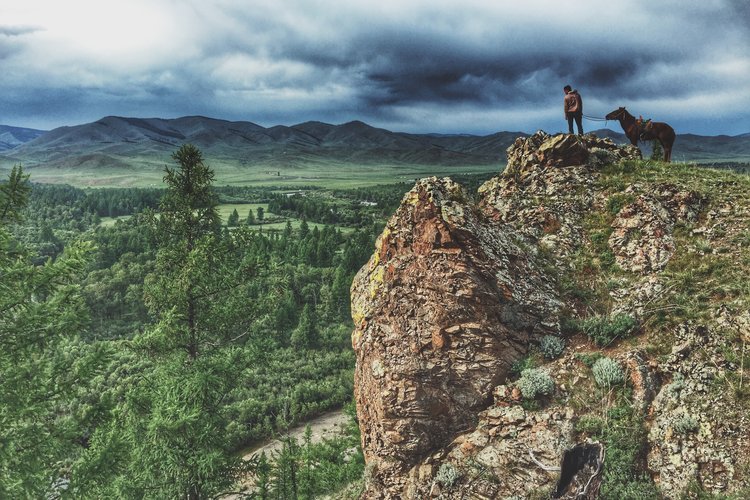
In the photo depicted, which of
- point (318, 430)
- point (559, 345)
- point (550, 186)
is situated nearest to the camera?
point (559, 345)

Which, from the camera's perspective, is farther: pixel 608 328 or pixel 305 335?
pixel 305 335

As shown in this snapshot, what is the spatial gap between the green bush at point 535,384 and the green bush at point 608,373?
4.56 feet

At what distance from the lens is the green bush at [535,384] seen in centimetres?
1428

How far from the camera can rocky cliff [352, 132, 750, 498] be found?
12.7 m

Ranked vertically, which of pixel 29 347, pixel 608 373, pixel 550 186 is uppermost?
pixel 550 186

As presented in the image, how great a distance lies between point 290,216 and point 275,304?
16699cm

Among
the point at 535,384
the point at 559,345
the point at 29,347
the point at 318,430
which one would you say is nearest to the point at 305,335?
the point at 318,430

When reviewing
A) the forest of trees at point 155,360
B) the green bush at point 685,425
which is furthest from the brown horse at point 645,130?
the forest of trees at point 155,360

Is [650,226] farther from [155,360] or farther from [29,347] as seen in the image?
[29,347]

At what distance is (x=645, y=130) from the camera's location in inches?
1009

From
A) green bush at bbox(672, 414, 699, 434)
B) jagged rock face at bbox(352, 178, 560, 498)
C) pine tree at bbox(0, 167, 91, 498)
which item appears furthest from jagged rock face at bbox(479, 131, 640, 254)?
pine tree at bbox(0, 167, 91, 498)

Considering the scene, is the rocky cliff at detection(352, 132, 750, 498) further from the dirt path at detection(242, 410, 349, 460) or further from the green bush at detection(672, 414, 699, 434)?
the dirt path at detection(242, 410, 349, 460)

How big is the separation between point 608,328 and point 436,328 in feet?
19.4

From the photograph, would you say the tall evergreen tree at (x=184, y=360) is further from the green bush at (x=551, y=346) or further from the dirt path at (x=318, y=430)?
the dirt path at (x=318, y=430)
